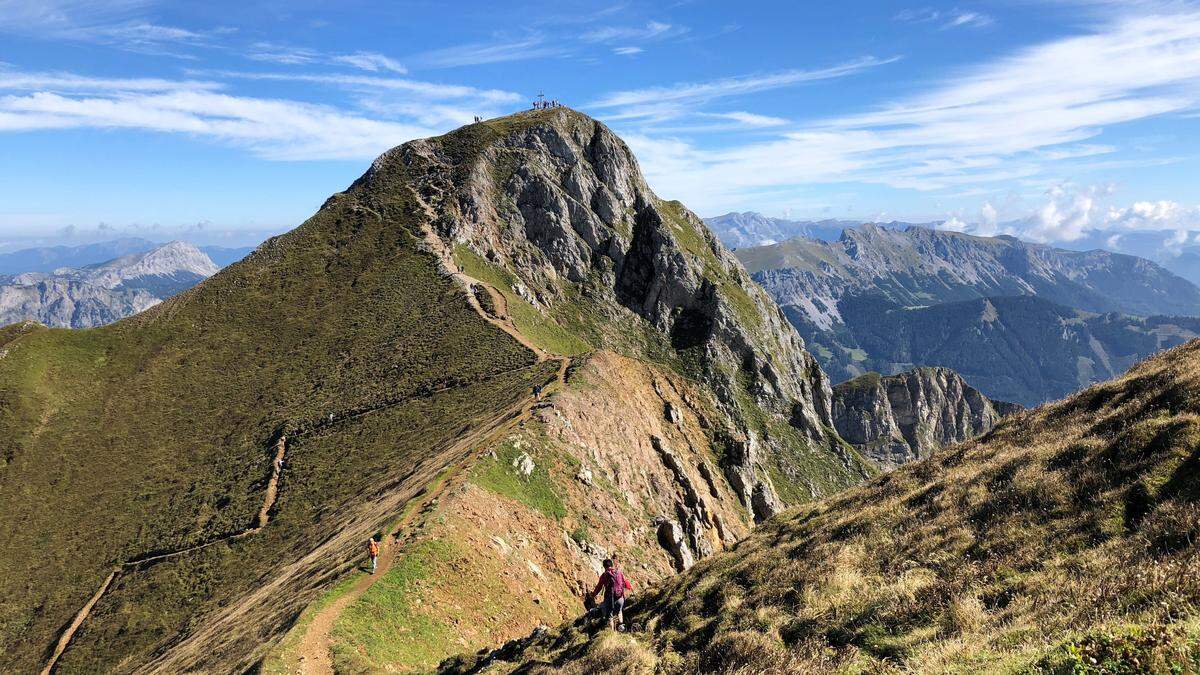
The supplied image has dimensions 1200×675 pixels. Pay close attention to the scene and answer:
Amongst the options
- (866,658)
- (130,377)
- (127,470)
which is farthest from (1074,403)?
(130,377)

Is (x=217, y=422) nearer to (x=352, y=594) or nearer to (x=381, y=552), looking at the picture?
(x=381, y=552)

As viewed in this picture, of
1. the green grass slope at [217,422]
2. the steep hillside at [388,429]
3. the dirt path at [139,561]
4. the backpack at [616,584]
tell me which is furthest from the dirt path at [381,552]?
the backpack at [616,584]

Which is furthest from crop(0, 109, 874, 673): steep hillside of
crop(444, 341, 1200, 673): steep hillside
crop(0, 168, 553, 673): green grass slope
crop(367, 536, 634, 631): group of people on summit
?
crop(444, 341, 1200, 673): steep hillside

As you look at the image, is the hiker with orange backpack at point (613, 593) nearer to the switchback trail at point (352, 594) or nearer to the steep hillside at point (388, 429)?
the steep hillside at point (388, 429)

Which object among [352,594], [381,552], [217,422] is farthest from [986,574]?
[217,422]

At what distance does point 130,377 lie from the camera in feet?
278

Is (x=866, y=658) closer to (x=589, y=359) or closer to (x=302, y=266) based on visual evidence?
(x=589, y=359)

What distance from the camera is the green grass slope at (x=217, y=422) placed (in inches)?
1937

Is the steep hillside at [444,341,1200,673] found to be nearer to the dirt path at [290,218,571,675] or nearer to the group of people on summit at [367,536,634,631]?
the group of people on summit at [367,536,634,631]

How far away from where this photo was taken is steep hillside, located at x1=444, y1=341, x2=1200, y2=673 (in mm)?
10427

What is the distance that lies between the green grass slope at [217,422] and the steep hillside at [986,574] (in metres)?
23.3

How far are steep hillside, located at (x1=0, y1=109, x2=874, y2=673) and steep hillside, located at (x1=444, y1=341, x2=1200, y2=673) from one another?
1695 centimetres

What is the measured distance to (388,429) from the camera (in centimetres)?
6359

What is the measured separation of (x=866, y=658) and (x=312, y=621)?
2560 centimetres
